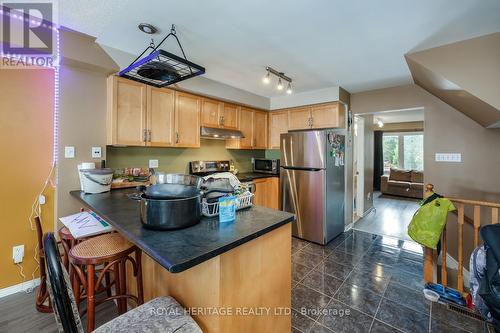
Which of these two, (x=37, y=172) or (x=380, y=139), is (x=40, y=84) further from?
(x=380, y=139)

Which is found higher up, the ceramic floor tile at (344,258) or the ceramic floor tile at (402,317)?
the ceramic floor tile at (344,258)

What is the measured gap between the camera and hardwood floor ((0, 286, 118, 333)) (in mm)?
1715

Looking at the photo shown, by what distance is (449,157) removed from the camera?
3.00 meters

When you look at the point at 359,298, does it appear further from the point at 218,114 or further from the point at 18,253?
the point at 18,253

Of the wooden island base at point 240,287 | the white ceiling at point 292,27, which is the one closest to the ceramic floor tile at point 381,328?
the wooden island base at point 240,287

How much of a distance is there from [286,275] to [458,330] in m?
1.51

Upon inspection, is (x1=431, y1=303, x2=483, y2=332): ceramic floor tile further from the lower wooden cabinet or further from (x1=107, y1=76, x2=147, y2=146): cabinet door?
(x1=107, y1=76, x2=147, y2=146): cabinet door

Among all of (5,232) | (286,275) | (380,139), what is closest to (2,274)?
(5,232)

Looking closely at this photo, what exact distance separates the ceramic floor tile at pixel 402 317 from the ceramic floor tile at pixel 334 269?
0.51m

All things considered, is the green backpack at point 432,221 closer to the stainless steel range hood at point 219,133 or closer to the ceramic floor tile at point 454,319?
the ceramic floor tile at point 454,319

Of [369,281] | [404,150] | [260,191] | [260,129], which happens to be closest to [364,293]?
[369,281]

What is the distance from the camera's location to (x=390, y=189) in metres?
7.11

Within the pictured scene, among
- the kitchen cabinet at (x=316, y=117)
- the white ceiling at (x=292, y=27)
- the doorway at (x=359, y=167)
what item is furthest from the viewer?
the doorway at (x=359, y=167)

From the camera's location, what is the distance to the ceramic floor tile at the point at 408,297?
2004mm
